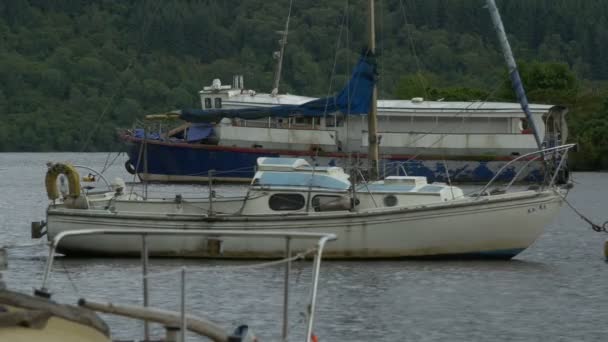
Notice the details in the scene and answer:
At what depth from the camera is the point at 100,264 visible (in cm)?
3816

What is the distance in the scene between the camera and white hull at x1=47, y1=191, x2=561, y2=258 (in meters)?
37.2

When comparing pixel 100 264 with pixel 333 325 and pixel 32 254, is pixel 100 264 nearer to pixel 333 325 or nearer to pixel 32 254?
pixel 32 254

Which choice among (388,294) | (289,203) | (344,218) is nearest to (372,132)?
(289,203)

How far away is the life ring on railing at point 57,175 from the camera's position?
39375mm

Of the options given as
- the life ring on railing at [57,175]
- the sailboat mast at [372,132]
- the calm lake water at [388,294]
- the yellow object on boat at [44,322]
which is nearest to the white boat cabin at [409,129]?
the calm lake water at [388,294]

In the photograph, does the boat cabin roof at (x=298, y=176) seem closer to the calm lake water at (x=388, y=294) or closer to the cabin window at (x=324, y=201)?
the cabin window at (x=324, y=201)

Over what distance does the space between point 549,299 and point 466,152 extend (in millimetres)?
53297

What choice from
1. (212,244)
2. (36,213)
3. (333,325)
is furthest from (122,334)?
(36,213)

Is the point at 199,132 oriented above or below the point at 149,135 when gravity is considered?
above

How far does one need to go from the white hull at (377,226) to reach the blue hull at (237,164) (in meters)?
44.9

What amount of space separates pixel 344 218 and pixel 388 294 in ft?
11.3

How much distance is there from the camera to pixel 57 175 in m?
39.7

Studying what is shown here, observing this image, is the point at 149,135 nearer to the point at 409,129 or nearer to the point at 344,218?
the point at 409,129

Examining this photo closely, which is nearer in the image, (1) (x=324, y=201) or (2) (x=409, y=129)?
(1) (x=324, y=201)
